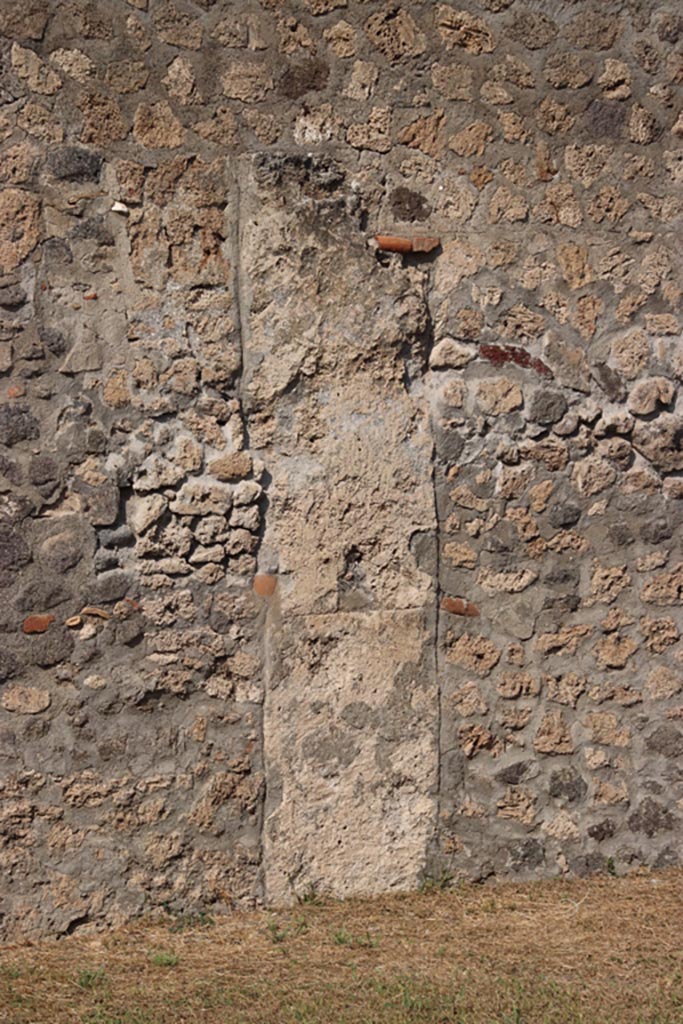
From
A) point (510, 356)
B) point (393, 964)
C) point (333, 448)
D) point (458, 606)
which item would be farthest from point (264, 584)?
point (393, 964)

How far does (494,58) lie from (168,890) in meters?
3.00

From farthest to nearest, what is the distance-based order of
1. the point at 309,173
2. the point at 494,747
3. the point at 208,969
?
the point at 494,747 → the point at 309,173 → the point at 208,969

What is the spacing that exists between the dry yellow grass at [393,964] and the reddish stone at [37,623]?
1.01 meters

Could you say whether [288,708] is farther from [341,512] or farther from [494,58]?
[494,58]

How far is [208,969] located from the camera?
360 centimetres

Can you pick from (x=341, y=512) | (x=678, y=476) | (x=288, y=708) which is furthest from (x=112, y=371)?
(x=678, y=476)

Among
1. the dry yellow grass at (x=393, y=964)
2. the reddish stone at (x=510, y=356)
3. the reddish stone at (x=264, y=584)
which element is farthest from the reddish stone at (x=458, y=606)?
the dry yellow grass at (x=393, y=964)

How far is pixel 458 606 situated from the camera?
4090 millimetres

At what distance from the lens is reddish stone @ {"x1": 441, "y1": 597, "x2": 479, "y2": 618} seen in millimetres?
4082

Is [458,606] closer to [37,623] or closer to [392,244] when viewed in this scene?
[392,244]

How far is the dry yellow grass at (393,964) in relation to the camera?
3.31 meters

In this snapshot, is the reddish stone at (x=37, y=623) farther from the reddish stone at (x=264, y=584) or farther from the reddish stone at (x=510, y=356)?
the reddish stone at (x=510, y=356)

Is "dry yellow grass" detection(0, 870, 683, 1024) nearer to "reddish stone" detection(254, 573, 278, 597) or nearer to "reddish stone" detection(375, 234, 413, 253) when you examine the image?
"reddish stone" detection(254, 573, 278, 597)

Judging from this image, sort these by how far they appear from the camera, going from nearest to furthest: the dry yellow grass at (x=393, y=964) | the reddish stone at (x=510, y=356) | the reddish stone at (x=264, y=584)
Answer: the dry yellow grass at (x=393, y=964) < the reddish stone at (x=264, y=584) < the reddish stone at (x=510, y=356)
